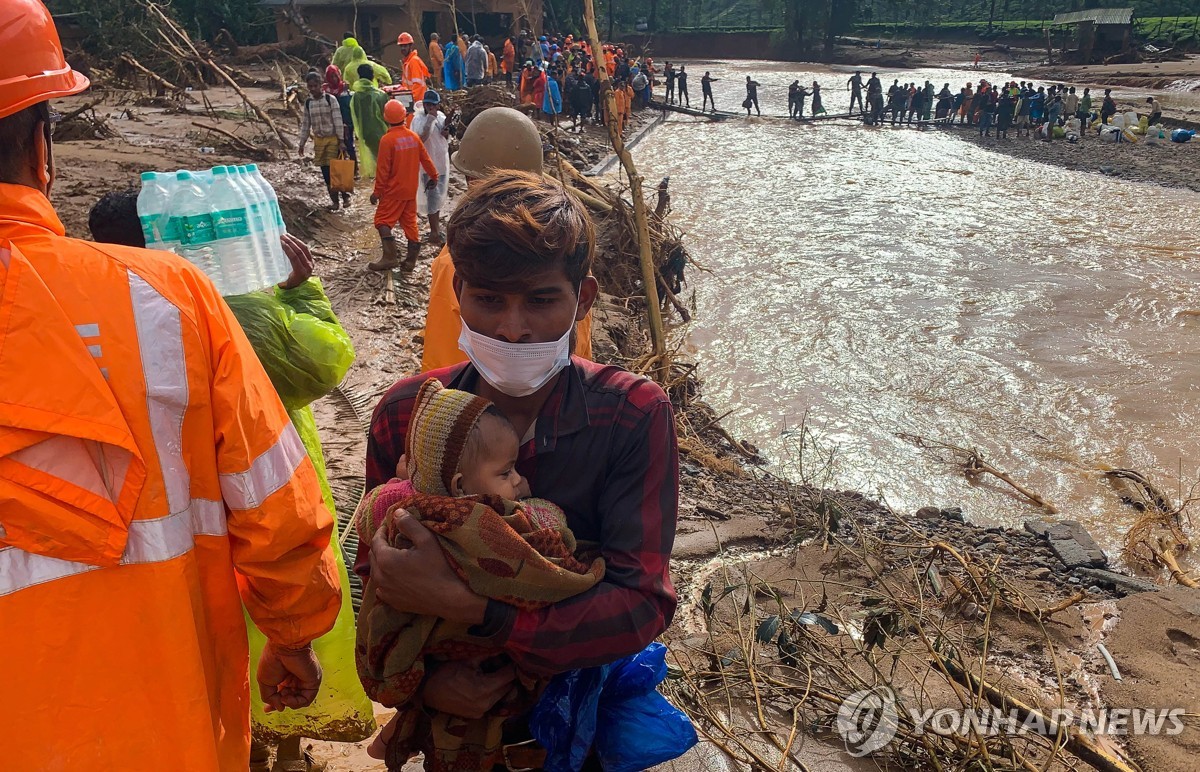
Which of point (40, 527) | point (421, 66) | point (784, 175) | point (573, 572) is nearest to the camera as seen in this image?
point (40, 527)

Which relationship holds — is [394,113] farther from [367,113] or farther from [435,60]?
[435,60]

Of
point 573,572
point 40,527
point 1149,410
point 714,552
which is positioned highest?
point 40,527

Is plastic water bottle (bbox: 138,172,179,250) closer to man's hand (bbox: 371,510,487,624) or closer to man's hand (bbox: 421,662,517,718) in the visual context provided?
man's hand (bbox: 371,510,487,624)

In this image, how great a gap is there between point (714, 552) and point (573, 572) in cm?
332

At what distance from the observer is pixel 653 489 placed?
53.5 inches

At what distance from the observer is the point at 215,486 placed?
53.3 inches

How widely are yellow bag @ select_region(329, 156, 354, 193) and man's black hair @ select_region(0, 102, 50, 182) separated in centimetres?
881

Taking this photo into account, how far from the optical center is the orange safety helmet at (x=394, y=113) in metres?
7.77

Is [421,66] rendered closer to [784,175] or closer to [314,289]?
[784,175]

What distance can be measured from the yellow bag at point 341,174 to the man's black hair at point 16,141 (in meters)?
8.81

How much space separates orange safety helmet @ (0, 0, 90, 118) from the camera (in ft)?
3.86

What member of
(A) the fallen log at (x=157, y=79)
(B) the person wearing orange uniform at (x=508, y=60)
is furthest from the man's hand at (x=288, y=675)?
(B) the person wearing orange uniform at (x=508, y=60)

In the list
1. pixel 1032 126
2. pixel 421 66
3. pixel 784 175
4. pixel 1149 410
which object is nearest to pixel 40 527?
pixel 1149 410

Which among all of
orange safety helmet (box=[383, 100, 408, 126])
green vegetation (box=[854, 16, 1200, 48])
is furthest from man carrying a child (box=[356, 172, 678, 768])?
green vegetation (box=[854, 16, 1200, 48])
